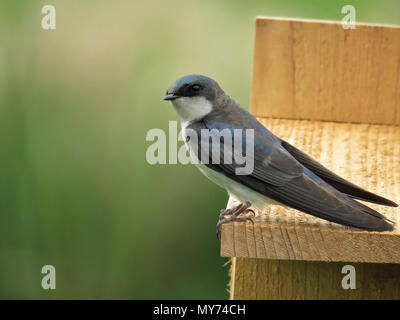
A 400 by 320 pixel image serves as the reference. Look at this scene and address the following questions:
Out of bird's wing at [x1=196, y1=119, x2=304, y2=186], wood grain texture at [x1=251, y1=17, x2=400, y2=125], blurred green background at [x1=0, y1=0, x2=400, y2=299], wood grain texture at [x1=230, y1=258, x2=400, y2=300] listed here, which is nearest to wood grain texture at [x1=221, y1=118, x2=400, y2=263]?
bird's wing at [x1=196, y1=119, x2=304, y2=186]

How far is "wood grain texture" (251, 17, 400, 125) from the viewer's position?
3.39 metres

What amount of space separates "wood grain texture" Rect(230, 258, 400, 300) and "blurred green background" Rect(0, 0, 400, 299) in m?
1.48

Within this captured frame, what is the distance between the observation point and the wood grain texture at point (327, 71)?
339 centimetres

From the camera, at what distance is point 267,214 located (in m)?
2.43

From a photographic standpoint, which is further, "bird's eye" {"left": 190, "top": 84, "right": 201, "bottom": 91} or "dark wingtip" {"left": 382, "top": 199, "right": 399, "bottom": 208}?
"bird's eye" {"left": 190, "top": 84, "right": 201, "bottom": 91}

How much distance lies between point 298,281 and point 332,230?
22.0 inches

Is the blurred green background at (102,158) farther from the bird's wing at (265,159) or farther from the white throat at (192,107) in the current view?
the bird's wing at (265,159)

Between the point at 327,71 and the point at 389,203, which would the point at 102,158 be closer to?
the point at 327,71

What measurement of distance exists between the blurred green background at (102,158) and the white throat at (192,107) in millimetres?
1468

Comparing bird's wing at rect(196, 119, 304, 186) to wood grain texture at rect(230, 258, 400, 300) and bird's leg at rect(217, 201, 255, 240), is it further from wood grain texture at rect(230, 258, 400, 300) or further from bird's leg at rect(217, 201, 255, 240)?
wood grain texture at rect(230, 258, 400, 300)

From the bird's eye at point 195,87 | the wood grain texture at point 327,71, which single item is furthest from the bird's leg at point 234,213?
the wood grain texture at point 327,71

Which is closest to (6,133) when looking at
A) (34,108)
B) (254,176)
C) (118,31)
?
(34,108)

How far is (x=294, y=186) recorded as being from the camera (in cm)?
236

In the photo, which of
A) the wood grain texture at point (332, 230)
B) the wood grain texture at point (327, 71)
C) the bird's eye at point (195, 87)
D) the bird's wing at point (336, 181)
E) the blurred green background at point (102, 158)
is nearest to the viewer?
the wood grain texture at point (332, 230)
